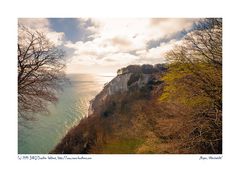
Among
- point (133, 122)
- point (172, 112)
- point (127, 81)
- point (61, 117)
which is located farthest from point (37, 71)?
point (172, 112)

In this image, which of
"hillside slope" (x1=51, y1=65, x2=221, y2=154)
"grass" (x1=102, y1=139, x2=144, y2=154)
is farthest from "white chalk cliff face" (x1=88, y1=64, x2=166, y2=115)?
"grass" (x1=102, y1=139, x2=144, y2=154)

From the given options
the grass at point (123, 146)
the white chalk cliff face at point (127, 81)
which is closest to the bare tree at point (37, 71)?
the white chalk cliff face at point (127, 81)

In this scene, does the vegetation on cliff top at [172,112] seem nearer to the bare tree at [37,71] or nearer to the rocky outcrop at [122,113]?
the rocky outcrop at [122,113]

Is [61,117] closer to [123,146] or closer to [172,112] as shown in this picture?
[123,146]

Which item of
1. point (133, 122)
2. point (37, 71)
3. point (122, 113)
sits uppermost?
point (37, 71)

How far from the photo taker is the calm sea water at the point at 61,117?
5.56 metres

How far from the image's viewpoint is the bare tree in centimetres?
561

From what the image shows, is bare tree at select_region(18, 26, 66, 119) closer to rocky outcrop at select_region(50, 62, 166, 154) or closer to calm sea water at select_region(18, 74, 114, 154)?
calm sea water at select_region(18, 74, 114, 154)

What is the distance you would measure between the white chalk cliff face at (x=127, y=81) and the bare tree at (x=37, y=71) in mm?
518

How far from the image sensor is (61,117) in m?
5.68

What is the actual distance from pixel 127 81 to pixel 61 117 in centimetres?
94
